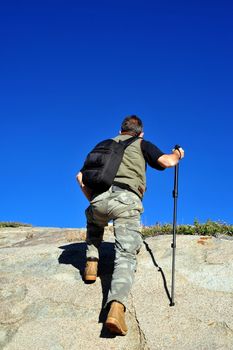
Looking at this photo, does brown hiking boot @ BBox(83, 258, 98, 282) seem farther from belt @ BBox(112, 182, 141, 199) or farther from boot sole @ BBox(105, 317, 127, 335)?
boot sole @ BBox(105, 317, 127, 335)

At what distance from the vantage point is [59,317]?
7570mm

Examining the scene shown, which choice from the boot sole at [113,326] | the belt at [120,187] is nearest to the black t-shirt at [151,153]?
the belt at [120,187]

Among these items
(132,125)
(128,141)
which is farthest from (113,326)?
(132,125)

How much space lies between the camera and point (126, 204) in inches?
308

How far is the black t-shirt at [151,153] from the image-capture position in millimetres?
7984

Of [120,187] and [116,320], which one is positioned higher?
[120,187]

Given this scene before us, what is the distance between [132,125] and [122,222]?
2030 mm

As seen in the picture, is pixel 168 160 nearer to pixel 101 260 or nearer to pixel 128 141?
pixel 128 141

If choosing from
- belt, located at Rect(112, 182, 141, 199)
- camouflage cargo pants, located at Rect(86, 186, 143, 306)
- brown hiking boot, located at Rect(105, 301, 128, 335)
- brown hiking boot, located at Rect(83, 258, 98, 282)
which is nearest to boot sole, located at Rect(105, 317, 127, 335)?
brown hiking boot, located at Rect(105, 301, 128, 335)

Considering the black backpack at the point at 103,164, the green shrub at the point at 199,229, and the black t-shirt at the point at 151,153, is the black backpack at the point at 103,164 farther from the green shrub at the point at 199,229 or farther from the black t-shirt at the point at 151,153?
the green shrub at the point at 199,229

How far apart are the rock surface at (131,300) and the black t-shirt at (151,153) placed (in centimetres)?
215

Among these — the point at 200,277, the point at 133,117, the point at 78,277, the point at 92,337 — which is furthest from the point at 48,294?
the point at 133,117

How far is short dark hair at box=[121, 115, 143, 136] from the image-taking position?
866 cm

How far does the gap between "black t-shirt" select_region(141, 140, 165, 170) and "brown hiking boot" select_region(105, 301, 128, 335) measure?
2601mm
